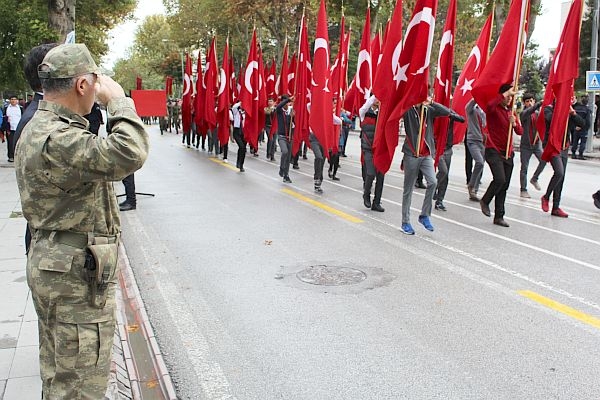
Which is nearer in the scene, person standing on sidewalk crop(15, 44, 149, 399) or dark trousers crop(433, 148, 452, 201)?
person standing on sidewalk crop(15, 44, 149, 399)

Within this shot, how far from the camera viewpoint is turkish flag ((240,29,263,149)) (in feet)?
57.3

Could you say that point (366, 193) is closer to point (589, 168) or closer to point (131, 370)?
point (131, 370)

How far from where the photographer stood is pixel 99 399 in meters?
2.75

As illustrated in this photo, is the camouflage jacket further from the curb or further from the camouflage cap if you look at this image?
the curb

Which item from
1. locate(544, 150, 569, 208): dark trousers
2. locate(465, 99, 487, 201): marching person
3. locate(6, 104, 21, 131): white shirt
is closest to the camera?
locate(544, 150, 569, 208): dark trousers

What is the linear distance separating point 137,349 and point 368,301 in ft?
6.89

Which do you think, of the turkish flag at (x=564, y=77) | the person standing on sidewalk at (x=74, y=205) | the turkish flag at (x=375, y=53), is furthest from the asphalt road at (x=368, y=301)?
the turkish flag at (x=375, y=53)

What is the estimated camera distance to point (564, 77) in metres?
9.94

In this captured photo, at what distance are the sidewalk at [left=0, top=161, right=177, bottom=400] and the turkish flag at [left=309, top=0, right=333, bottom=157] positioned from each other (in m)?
6.88

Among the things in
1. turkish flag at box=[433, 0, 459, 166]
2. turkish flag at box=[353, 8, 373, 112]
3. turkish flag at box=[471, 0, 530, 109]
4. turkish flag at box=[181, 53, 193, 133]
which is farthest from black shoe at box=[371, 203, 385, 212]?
turkish flag at box=[181, 53, 193, 133]

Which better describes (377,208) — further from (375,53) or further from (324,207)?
(375,53)

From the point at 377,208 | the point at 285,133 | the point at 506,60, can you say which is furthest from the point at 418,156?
the point at 285,133

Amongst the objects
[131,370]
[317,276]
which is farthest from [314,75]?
[131,370]

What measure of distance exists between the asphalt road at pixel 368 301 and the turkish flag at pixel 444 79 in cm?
126
